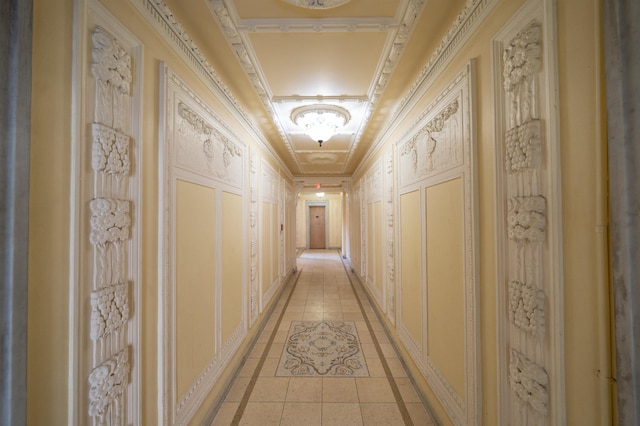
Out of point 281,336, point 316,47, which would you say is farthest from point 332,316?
point 316,47

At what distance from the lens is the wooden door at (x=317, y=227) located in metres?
13.0

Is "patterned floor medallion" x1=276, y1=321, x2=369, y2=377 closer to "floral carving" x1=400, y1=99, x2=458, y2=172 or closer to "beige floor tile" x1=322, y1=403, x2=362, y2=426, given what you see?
"beige floor tile" x1=322, y1=403, x2=362, y2=426

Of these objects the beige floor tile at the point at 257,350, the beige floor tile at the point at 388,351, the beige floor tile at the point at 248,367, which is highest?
the beige floor tile at the point at 388,351

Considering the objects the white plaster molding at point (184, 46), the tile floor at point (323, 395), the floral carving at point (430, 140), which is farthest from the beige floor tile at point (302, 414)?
the white plaster molding at point (184, 46)

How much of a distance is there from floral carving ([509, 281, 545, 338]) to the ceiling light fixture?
2524 millimetres

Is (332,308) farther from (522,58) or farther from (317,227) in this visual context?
(317,227)

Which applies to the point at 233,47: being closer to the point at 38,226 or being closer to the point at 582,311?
the point at 38,226

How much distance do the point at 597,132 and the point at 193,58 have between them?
A: 2299 millimetres

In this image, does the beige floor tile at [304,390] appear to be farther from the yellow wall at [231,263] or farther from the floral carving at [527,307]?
the floral carving at [527,307]

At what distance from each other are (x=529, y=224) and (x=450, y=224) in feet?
2.32

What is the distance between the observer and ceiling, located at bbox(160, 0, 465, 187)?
1546 millimetres

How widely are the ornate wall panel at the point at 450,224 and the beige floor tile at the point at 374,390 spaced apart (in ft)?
1.24

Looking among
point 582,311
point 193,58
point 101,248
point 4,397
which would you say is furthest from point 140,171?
point 582,311

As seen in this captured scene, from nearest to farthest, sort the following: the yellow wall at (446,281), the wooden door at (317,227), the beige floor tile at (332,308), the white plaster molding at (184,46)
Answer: the white plaster molding at (184,46) → the yellow wall at (446,281) → the beige floor tile at (332,308) → the wooden door at (317,227)
